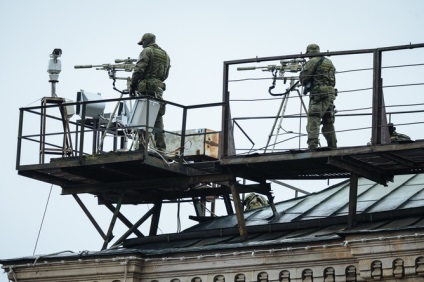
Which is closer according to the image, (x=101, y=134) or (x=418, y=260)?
(x=418, y=260)

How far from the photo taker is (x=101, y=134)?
37.1 metres

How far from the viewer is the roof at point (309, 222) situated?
33.5 m

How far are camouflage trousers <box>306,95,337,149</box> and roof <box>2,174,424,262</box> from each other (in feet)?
5.47

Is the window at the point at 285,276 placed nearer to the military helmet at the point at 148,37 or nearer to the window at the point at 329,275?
the window at the point at 329,275

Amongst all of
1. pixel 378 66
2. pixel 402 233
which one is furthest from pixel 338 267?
pixel 378 66

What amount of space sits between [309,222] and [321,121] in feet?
6.79

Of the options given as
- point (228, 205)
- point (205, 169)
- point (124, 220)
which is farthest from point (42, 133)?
point (228, 205)

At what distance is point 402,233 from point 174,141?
882cm

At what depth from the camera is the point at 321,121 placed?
113 ft

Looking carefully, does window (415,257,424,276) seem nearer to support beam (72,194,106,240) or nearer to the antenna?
support beam (72,194,106,240)

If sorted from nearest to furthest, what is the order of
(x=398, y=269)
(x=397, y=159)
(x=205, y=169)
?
(x=398, y=269) → (x=397, y=159) → (x=205, y=169)

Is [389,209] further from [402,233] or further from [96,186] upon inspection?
[96,186]

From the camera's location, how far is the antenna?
3853 centimetres

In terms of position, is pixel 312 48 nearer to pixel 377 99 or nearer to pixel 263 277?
pixel 377 99
